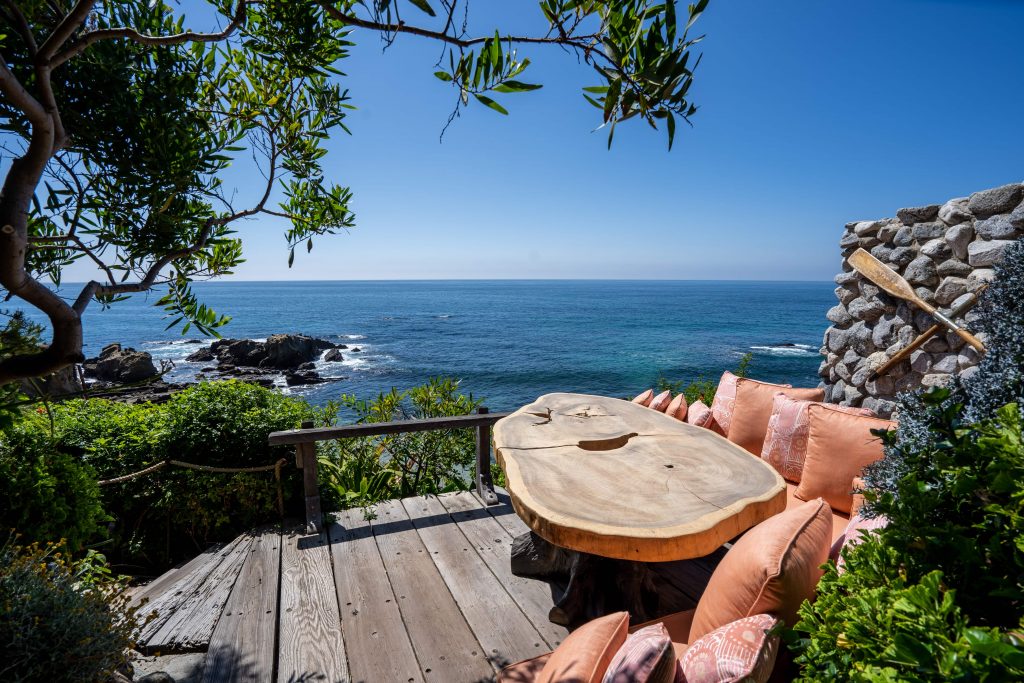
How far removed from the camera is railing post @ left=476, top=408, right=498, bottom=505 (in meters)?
4.33

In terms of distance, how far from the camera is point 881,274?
4672 millimetres

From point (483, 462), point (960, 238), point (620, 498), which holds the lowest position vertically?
point (483, 462)

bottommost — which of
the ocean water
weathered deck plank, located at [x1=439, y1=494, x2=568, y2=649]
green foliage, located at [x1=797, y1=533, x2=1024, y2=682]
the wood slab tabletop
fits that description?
the ocean water

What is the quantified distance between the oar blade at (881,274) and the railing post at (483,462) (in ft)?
13.1

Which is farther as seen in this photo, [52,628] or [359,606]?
[359,606]

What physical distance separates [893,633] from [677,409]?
327cm

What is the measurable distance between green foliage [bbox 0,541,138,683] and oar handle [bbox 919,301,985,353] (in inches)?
216

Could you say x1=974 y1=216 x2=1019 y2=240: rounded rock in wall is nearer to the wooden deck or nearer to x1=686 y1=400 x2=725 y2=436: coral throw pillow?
x1=686 y1=400 x2=725 y2=436: coral throw pillow

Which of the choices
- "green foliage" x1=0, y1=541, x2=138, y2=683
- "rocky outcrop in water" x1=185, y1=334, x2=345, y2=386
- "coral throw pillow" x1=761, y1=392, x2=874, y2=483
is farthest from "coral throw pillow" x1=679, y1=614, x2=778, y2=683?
"rocky outcrop in water" x1=185, y1=334, x2=345, y2=386

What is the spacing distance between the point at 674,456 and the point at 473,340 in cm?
3702

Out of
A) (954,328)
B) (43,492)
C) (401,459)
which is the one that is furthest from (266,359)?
(954,328)

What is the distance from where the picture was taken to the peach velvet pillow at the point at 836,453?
2.92 meters

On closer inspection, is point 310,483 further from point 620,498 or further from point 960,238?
point 960,238

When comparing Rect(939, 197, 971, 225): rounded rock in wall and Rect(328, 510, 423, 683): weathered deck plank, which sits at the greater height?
Rect(939, 197, 971, 225): rounded rock in wall
